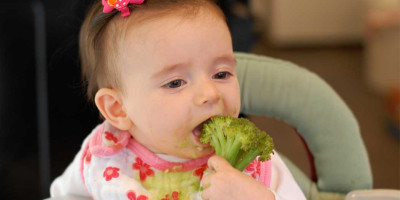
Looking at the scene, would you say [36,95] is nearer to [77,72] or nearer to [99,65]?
[77,72]

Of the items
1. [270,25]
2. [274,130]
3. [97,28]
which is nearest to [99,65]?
[97,28]

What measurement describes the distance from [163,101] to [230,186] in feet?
0.55

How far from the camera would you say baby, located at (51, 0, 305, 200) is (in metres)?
0.82

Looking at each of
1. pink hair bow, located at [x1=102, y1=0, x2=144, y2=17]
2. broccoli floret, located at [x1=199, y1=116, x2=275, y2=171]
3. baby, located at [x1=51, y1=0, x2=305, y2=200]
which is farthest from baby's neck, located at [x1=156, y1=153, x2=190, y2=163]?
pink hair bow, located at [x1=102, y1=0, x2=144, y2=17]

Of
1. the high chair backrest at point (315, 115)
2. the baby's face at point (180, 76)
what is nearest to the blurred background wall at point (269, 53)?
the high chair backrest at point (315, 115)

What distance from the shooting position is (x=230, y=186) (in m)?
0.77

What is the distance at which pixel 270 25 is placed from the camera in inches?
184

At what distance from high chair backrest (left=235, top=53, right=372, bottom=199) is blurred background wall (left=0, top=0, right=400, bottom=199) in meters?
0.17

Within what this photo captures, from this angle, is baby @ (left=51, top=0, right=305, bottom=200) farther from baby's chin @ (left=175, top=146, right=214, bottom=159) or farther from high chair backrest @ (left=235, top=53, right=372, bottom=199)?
high chair backrest @ (left=235, top=53, right=372, bottom=199)

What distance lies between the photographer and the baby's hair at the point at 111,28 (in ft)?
2.81

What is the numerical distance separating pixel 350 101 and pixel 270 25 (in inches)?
55.6

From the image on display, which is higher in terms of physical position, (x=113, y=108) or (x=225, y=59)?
(x=225, y=59)

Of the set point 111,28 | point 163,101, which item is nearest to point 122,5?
point 111,28

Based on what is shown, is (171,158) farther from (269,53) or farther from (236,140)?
(269,53)
